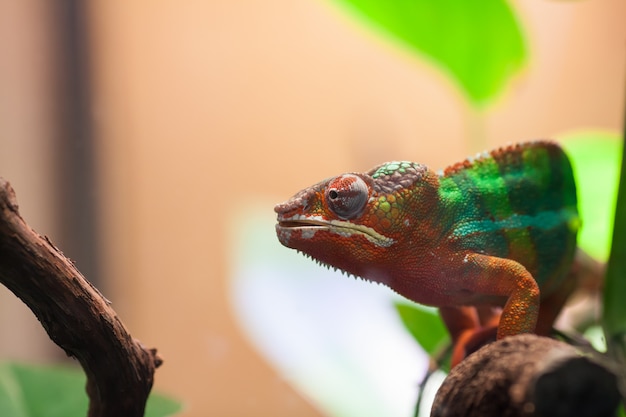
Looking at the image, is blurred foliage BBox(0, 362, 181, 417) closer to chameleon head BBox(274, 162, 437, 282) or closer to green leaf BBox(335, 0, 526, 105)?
chameleon head BBox(274, 162, 437, 282)

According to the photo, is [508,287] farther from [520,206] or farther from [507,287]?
[520,206]

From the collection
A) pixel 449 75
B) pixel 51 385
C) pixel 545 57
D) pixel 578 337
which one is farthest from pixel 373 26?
pixel 51 385

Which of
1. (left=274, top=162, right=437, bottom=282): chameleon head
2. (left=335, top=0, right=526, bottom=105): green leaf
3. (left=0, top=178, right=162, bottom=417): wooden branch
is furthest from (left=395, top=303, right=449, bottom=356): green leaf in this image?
(left=335, top=0, right=526, bottom=105): green leaf

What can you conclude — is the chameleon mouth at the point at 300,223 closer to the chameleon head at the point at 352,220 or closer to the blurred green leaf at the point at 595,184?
the chameleon head at the point at 352,220

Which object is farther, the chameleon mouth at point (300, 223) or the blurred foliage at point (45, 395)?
the blurred foliage at point (45, 395)

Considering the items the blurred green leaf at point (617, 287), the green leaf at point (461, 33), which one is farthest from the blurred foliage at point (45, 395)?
the green leaf at point (461, 33)

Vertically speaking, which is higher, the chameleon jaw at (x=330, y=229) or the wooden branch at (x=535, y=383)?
the chameleon jaw at (x=330, y=229)

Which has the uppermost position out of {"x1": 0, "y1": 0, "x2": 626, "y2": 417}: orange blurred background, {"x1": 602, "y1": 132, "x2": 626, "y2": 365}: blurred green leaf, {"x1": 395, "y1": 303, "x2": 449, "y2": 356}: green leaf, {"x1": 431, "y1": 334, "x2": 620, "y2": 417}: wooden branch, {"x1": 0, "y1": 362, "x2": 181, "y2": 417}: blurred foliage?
{"x1": 0, "y1": 0, "x2": 626, "y2": 417}: orange blurred background

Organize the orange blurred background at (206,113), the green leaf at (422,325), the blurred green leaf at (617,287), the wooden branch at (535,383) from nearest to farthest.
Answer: the wooden branch at (535,383) < the blurred green leaf at (617,287) < the green leaf at (422,325) < the orange blurred background at (206,113)

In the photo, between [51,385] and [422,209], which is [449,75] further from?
[51,385]
